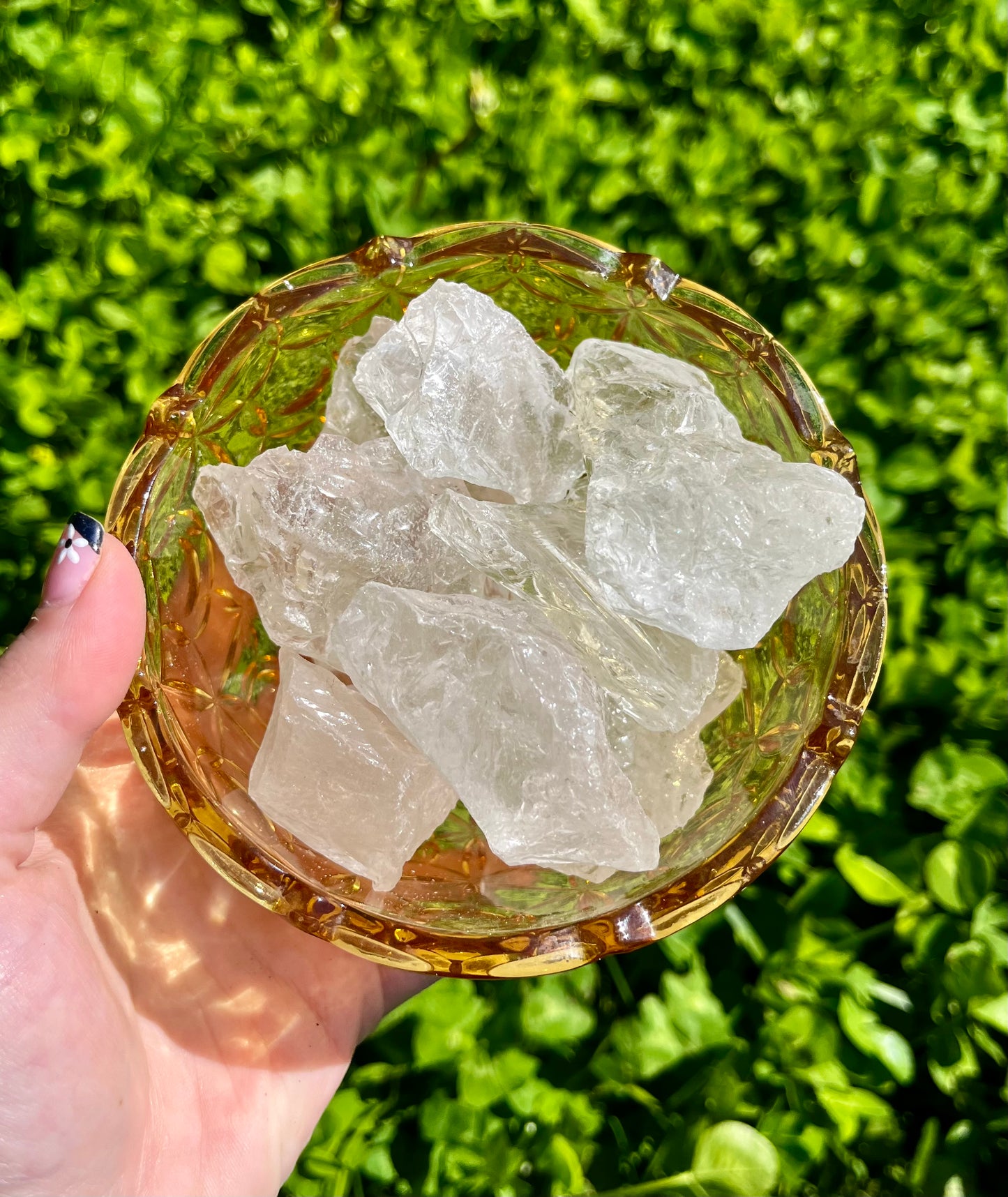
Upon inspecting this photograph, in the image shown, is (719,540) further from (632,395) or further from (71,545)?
(71,545)

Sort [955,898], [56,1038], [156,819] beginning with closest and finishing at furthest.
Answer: [56,1038] < [156,819] < [955,898]

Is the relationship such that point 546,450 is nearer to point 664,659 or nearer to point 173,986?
point 664,659

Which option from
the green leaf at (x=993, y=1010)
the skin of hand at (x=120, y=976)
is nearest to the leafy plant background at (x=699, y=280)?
the green leaf at (x=993, y=1010)

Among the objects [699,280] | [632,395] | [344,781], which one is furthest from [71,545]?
[699,280]

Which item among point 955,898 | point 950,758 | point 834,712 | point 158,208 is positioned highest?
point 158,208

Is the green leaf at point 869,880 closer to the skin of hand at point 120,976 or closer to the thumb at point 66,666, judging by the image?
the skin of hand at point 120,976

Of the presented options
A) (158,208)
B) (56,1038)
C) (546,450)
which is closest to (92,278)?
(158,208)

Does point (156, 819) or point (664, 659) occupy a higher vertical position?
point (664, 659)

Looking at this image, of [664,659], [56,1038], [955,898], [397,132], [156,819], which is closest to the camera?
[56,1038]
